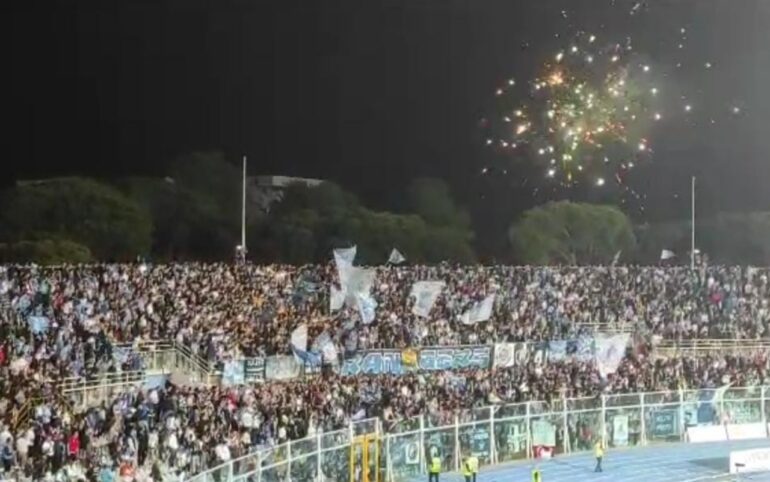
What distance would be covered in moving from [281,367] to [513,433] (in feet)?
19.7

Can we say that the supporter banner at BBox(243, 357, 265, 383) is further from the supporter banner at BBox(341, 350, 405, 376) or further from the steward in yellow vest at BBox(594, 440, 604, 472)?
the steward in yellow vest at BBox(594, 440, 604, 472)

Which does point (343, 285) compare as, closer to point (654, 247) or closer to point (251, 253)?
point (251, 253)

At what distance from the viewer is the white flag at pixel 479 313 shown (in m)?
34.2

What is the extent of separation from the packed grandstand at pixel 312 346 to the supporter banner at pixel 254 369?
0.05 meters

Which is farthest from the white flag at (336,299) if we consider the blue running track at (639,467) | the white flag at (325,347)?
→ the blue running track at (639,467)

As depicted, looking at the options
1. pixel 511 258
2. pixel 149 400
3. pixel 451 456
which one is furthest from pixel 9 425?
pixel 511 258

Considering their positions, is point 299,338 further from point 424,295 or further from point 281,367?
point 424,295

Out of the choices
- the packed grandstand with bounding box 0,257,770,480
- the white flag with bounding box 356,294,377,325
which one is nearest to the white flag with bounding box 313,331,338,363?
the packed grandstand with bounding box 0,257,770,480

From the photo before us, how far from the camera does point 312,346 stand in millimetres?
29672

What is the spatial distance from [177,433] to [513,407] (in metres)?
9.59

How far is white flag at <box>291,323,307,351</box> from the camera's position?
1142 inches

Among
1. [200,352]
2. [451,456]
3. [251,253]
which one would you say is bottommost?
[451,456]

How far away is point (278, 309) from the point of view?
1235 inches

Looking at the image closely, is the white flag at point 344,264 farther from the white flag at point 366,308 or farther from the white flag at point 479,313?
the white flag at point 479,313
